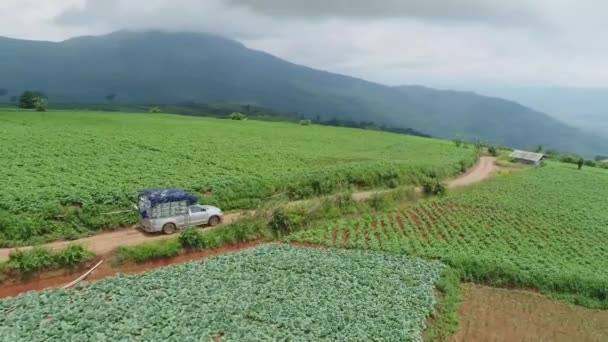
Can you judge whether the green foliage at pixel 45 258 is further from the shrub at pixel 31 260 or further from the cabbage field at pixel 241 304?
the cabbage field at pixel 241 304

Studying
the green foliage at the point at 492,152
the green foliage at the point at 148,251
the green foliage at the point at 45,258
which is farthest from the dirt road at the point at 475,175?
the green foliage at the point at 45,258

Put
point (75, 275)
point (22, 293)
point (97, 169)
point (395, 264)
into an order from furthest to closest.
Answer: point (97, 169) → point (395, 264) → point (75, 275) → point (22, 293)

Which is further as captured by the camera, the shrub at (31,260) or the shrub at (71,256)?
the shrub at (71,256)

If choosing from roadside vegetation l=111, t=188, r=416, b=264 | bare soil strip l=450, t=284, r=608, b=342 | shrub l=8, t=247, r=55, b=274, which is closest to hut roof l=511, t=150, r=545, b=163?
roadside vegetation l=111, t=188, r=416, b=264

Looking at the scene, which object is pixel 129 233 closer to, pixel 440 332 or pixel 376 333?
pixel 376 333

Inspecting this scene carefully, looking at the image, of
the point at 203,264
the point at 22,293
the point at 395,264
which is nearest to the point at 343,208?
the point at 395,264

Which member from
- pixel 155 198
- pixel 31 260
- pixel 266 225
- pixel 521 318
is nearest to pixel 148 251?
pixel 155 198
